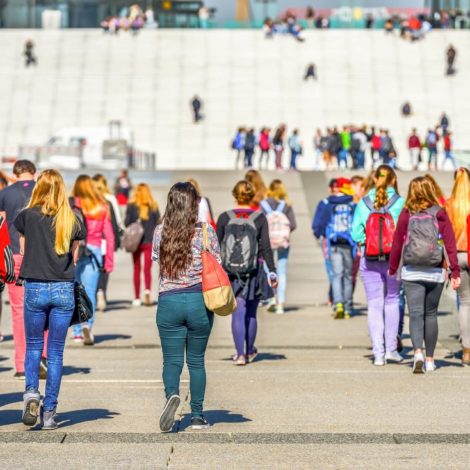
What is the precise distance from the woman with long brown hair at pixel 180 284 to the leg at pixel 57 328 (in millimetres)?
679

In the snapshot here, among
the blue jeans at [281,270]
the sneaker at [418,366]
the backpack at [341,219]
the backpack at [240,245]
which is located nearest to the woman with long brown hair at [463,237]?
the sneaker at [418,366]

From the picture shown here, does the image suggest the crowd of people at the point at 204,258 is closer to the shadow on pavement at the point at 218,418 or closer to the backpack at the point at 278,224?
the backpack at the point at 278,224

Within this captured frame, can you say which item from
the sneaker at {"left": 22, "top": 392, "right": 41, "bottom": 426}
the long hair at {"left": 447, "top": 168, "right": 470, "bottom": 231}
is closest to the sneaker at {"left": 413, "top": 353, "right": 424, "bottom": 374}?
the long hair at {"left": 447, "top": 168, "right": 470, "bottom": 231}

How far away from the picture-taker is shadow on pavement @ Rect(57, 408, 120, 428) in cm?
882

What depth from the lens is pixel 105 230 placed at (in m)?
13.9

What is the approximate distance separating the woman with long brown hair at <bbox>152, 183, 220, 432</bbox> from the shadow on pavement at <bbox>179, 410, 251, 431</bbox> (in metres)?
0.49

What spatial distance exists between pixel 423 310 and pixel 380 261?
2.18 feet

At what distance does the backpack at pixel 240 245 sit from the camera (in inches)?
459

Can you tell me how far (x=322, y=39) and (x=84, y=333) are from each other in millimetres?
49322

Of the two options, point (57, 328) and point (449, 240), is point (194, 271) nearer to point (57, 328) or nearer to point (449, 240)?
point (57, 328)

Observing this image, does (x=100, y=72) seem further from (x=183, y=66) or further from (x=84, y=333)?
(x=84, y=333)

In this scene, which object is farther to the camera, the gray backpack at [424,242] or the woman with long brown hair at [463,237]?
the woman with long brown hair at [463,237]

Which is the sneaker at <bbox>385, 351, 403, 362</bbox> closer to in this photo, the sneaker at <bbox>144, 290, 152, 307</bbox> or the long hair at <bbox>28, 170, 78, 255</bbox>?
the long hair at <bbox>28, 170, 78, 255</bbox>

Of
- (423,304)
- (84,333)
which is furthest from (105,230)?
(423,304)
